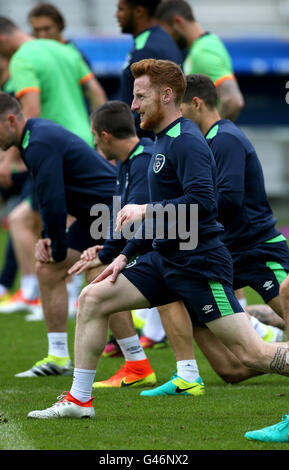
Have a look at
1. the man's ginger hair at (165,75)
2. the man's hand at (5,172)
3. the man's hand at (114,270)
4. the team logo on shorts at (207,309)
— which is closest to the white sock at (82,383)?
the man's hand at (114,270)

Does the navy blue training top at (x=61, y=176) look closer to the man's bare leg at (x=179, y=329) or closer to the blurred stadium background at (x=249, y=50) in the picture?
the man's bare leg at (x=179, y=329)

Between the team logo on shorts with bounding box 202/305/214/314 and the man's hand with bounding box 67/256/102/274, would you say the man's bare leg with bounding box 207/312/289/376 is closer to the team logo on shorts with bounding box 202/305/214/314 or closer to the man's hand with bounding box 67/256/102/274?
the team logo on shorts with bounding box 202/305/214/314

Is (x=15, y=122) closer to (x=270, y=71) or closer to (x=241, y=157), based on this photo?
(x=241, y=157)

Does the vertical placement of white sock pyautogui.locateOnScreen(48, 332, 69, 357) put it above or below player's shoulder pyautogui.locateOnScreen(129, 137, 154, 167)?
below

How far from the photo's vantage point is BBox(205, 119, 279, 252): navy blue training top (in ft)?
18.8

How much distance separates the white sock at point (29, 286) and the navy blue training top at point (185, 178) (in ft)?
16.1

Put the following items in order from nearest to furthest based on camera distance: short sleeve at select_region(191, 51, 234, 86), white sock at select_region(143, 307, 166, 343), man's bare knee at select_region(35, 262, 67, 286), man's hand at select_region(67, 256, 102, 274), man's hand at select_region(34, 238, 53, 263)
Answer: man's hand at select_region(67, 256, 102, 274)
man's hand at select_region(34, 238, 53, 263)
man's bare knee at select_region(35, 262, 67, 286)
white sock at select_region(143, 307, 166, 343)
short sleeve at select_region(191, 51, 234, 86)

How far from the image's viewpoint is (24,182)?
9.92 m

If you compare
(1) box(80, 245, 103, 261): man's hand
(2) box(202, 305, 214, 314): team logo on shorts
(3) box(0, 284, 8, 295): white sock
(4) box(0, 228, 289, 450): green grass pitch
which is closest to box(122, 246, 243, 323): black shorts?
(2) box(202, 305, 214, 314): team logo on shorts

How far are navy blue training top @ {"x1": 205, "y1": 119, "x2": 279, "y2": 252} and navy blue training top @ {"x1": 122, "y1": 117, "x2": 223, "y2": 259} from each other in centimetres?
78

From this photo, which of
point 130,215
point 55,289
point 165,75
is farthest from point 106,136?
point 130,215

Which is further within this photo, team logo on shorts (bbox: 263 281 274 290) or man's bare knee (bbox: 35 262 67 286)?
man's bare knee (bbox: 35 262 67 286)

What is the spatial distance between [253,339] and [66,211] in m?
1.90

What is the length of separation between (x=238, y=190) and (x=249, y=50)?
16657mm
